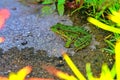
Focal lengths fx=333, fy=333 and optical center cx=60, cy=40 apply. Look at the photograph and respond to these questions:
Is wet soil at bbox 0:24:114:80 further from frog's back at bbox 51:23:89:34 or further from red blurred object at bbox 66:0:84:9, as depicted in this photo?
red blurred object at bbox 66:0:84:9

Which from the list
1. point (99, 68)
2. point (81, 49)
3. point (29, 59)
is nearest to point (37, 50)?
point (29, 59)

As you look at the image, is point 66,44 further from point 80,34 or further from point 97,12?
point 97,12

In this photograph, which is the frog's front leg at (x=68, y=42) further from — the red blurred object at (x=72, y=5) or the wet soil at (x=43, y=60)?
the red blurred object at (x=72, y=5)

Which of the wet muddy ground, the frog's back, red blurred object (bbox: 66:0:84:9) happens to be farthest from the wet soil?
red blurred object (bbox: 66:0:84:9)

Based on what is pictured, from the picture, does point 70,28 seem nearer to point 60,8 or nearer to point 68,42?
point 68,42

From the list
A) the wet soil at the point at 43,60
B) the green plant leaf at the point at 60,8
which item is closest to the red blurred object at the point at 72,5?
the green plant leaf at the point at 60,8

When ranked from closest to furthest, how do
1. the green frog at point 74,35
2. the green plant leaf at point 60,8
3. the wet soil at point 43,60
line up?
the wet soil at point 43,60, the green frog at point 74,35, the green plant leaf at point 60,8
